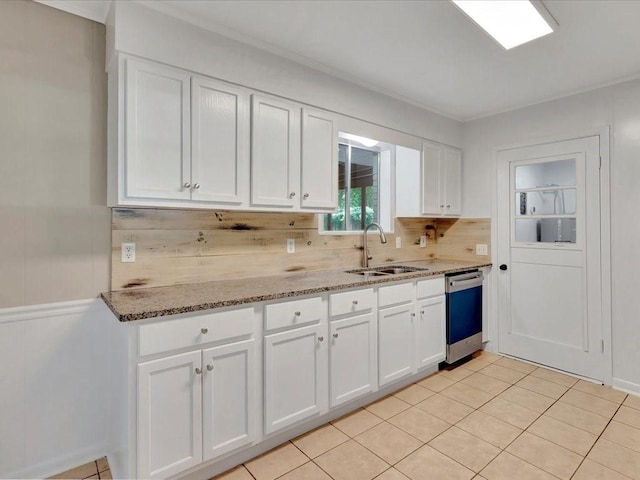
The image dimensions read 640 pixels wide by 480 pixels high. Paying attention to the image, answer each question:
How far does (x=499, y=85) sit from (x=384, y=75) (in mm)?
1023

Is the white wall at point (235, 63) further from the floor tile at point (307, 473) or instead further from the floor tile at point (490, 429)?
the floor tile at point (490, 429)

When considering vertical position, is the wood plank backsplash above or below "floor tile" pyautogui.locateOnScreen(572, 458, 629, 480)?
above

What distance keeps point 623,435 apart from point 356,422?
5.43 ft

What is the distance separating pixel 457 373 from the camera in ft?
10.3

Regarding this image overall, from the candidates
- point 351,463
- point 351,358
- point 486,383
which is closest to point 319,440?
point 351,463

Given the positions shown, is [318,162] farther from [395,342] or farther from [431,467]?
[431,467]

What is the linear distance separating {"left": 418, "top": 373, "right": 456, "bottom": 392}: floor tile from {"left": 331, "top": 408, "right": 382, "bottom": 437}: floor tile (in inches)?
26.8

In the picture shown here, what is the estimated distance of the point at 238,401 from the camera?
6.10 ft

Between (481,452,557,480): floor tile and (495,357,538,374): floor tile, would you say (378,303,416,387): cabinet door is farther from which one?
(495,357,538,374): floor tile

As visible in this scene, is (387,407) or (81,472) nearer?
(81,472)

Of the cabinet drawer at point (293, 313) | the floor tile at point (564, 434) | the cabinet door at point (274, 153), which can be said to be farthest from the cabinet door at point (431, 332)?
the cabinet door at point (274, 153)

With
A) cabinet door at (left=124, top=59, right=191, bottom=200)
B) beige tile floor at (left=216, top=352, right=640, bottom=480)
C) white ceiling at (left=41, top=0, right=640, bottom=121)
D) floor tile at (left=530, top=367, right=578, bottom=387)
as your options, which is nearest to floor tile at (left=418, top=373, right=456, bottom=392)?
beige tile floor at (left=216, top=352, right=640, bottom=480)

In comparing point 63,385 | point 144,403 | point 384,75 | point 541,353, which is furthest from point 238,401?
point 541,353

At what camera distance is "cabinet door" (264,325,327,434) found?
1987 millimetres
